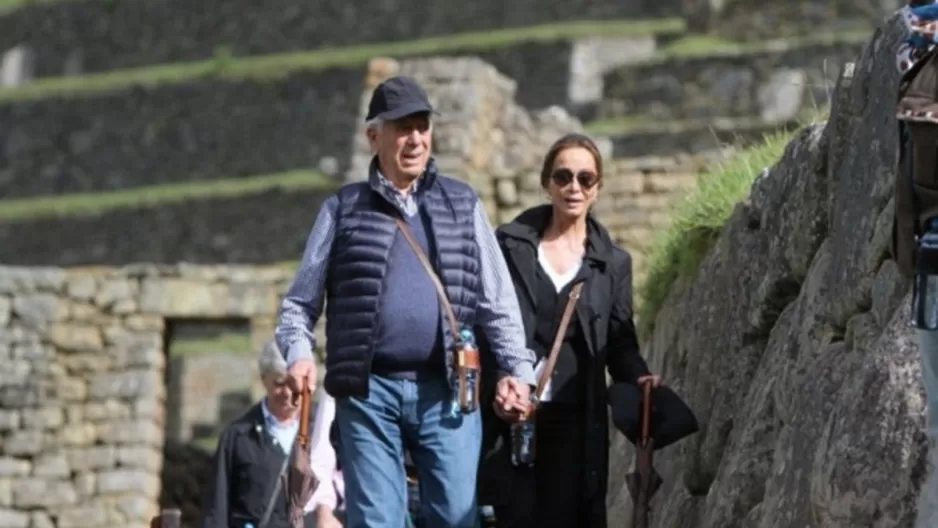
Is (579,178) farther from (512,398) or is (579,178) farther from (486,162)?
(486,162)

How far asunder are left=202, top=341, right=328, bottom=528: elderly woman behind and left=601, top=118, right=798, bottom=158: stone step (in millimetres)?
13290

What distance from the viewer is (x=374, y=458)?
30.9ft

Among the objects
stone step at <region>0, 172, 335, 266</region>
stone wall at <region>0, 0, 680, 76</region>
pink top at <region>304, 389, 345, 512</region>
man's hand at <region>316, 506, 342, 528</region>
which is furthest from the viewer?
stone wall at <region>0, 0, 680, 76</region>

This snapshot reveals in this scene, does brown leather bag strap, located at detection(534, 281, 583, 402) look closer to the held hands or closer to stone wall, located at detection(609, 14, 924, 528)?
the held hands

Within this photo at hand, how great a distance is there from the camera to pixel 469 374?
9375 mm

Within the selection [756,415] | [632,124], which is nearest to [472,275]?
[756,415]

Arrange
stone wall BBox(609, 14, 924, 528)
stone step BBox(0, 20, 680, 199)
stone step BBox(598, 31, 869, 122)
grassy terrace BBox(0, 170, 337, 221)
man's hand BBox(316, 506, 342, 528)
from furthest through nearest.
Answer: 1. stone step BBox(0, 20, 680, 199)
2. grassy terrace BBox(0, 170, 337, 221)
3. stone step BBox(598, 31, 869, 122)
4. man's hand BBox(316, 506, 342, 528)
5. stone wall BBox(609, 14, 924, 528)

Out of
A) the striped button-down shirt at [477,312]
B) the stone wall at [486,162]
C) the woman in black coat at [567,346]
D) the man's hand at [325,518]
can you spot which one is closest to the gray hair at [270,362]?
the man's hand at [325,518]

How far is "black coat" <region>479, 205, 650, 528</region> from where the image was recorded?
33.0ft

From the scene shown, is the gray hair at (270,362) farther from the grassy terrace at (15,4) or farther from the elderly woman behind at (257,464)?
the grassy terrace at (15,4)

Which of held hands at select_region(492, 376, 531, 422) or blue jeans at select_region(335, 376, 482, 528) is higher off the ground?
held hands at select_region(492, 376, 531, 422)

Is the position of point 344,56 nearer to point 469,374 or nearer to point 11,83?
point 11,83

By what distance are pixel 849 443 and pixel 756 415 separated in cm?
154

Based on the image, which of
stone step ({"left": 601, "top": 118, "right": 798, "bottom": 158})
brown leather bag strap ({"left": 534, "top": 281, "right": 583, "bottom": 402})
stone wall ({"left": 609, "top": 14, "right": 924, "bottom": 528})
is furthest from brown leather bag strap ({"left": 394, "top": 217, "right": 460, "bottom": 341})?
stone step ({"left": 601, "top": 118, "right": 798, "bottom": 158})
